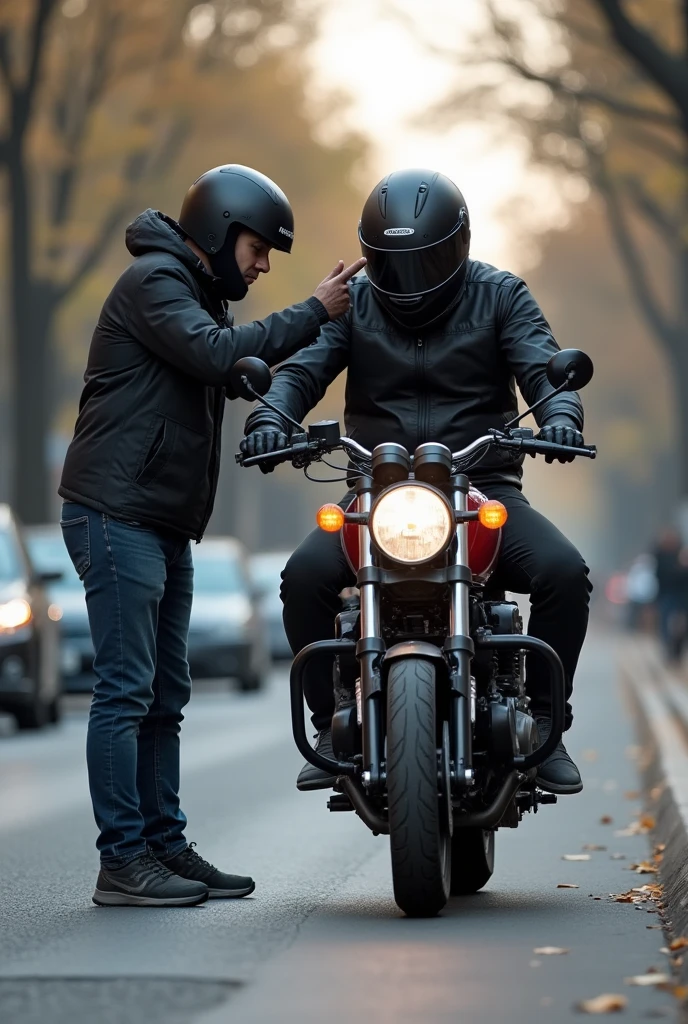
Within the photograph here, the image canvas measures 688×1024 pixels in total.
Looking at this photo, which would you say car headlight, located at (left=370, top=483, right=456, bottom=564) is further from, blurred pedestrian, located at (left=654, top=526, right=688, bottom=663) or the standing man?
blurred pedestrian, located at (left=654, top=526, right=688, bottom=663)

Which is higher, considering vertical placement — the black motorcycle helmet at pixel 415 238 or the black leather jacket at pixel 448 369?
the black motorcycle helmet at pixel 415 238

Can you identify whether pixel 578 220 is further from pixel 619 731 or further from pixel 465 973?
pixel 465 973

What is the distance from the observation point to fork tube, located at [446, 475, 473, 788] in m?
5.57

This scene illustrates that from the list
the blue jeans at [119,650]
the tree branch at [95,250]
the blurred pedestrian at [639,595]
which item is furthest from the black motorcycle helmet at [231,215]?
the blurred pedestrian at [639,595]

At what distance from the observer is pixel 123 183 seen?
2636 centimetres

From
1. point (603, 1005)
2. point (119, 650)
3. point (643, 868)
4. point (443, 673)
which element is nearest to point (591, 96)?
point (643, 868)

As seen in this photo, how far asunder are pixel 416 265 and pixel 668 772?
463cm

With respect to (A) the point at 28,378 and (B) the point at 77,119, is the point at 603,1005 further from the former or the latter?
(B) the point at 77,119

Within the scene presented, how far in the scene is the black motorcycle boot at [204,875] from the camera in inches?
254

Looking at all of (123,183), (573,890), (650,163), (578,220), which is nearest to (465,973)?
(573,890)

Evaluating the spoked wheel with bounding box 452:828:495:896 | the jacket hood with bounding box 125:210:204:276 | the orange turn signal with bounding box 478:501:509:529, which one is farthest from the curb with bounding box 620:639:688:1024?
the jacket hood with bounding box 125:210:204:276

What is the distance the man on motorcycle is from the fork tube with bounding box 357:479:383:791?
356 mm

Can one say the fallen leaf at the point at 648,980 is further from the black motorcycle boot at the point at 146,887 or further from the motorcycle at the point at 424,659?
the black motorcycle boot at the point at 146,887

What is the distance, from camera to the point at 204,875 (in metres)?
6.46
